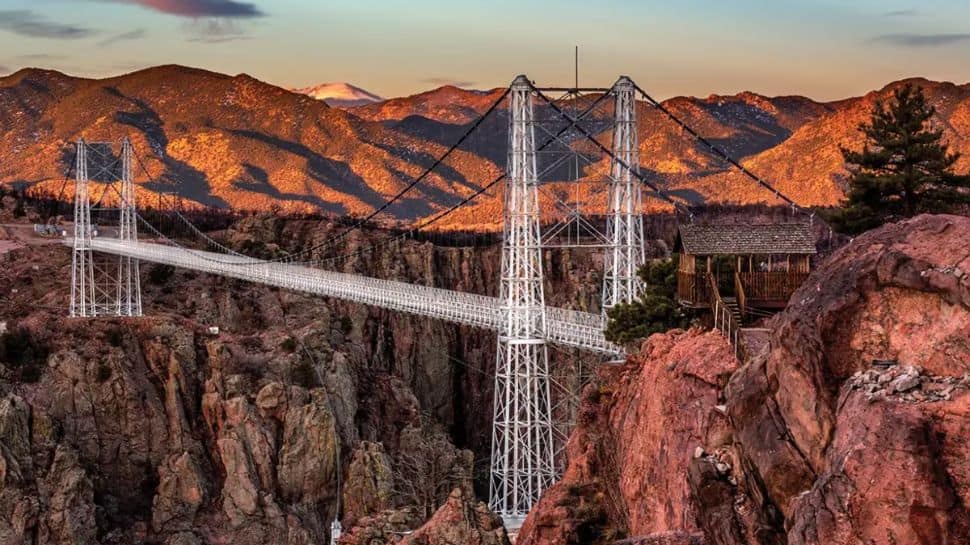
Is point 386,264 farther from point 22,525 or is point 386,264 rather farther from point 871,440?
point 871,440

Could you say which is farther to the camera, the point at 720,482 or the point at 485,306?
the point at 485,306

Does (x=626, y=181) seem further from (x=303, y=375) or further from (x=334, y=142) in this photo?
(x=334, y=142)

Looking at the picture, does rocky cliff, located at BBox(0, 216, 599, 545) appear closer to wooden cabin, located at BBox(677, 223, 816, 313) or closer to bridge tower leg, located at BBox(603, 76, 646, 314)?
bridge tower leg, located at BBox(603, 76, 646, 314)

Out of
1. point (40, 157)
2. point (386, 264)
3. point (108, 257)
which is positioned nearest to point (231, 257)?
point (108, 257)

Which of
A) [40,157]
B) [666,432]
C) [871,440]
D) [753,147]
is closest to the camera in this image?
[871,440]

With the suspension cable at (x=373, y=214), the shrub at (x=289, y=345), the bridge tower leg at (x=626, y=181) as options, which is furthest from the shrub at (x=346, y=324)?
the bridge tower leg at (x=626, y=181)

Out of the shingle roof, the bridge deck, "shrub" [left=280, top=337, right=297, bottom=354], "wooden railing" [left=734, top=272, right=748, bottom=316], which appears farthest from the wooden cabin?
"shrub" [left=280, top=337, right=297, bottom=354]

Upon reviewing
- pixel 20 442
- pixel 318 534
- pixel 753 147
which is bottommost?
pixel 318 534
